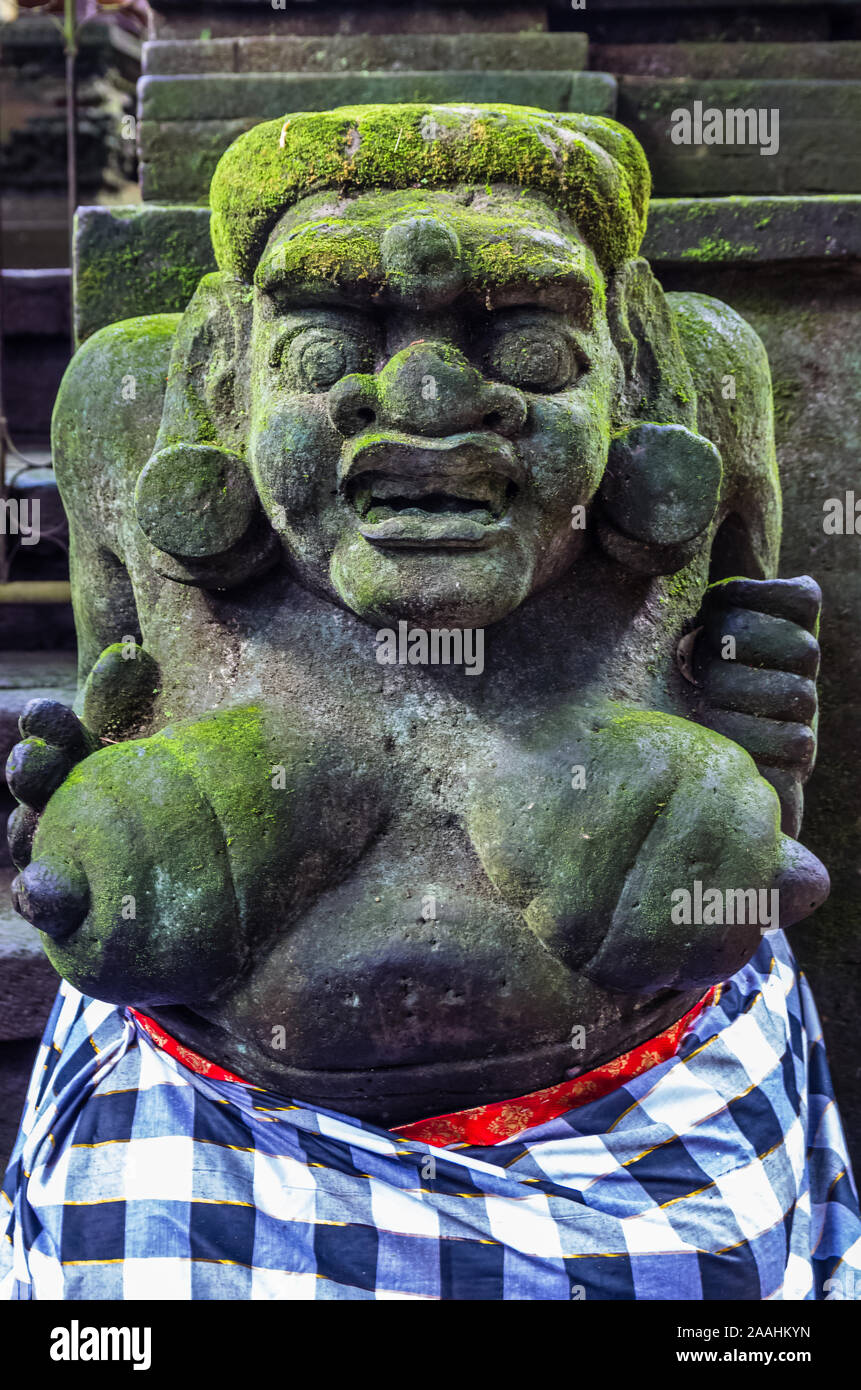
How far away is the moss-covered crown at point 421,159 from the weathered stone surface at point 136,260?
0.58 meters

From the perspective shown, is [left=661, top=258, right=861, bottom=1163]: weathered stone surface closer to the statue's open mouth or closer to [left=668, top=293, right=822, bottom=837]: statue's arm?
[left=668, top=293, right=822, bottom=837]: statue's arm

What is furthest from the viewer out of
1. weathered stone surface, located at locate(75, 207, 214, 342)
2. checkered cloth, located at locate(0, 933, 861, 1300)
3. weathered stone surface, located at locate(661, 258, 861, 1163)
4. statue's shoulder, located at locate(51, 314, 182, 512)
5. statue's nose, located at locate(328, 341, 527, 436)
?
weathered stone surface, located at locate(661, 258, 861, 1163)

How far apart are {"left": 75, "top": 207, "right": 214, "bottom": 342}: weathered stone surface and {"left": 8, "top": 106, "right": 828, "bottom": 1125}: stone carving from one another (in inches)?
19.9

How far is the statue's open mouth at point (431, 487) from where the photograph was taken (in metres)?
1.57

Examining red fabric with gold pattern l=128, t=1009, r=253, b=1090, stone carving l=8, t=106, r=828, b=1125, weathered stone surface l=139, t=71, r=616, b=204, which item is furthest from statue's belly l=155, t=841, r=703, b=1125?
weathered stone surface l=139, t=71, r=616, b=204

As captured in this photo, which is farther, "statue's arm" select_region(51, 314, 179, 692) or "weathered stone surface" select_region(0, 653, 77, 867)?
"weathered stone surface" select_region(0, 653, 77, 867)

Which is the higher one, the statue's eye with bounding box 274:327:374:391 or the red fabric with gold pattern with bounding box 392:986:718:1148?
the statue's eye with bounding box 274:327:374:391

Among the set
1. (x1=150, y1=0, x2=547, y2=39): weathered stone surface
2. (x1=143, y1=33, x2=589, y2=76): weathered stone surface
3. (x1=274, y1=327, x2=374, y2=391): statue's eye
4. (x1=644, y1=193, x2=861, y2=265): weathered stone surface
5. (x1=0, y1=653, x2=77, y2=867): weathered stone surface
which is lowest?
(x1=0, y1=653, x2=77, y2=867): weathered stone surface

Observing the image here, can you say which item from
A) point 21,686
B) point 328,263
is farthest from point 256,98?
point 21,686

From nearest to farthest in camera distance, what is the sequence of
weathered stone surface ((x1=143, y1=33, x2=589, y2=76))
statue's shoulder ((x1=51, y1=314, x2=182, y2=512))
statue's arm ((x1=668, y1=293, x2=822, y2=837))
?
statue's arm ((x1=668, y1=293, x2=822, y2=837)) < statue's shoulder ((x1=51, y1=314, x2=182, y2=512)) < weathered stone surface ((x1=143, y1=33, x2=589, y2=76))

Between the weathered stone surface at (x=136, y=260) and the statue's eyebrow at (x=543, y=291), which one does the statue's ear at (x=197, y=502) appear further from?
the weathered stone surface at (x=136, y=260)

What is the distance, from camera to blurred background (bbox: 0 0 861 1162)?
2342mm

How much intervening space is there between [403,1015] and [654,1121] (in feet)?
1.40
